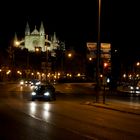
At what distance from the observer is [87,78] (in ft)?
518

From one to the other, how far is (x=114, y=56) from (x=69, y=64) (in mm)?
109655

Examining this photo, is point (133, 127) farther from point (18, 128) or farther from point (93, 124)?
point (18, 128)

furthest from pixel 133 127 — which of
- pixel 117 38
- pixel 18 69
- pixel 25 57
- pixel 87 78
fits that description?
pixel 25 57

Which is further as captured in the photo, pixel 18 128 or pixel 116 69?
pixel 116 69

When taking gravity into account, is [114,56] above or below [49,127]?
above

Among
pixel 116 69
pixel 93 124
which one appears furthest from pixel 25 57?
pixel 93 124

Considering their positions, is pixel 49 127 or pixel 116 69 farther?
pixel 116 69

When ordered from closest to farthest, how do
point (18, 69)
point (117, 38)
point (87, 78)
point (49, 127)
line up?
point (49, 127)
point (117, 38)
point (87, 78)
point (18, 69)

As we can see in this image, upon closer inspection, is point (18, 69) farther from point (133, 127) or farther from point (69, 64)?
point (133, 127)

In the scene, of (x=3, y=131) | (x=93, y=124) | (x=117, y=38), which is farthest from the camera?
(x=117, y=38)

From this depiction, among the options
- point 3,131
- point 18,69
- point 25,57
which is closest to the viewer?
point 3,131

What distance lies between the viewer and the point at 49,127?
19.8m

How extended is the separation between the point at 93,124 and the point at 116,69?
5702 centimetres

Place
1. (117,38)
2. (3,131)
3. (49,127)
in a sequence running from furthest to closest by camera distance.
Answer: (117,38)
(49,127)
(3,131)
